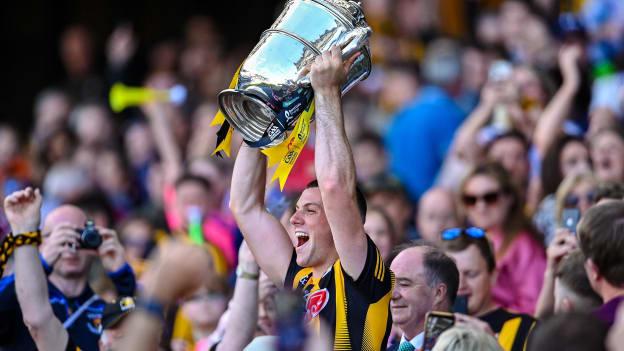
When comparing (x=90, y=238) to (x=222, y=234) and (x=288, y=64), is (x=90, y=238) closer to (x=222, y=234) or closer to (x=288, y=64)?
(x=288, y=64)

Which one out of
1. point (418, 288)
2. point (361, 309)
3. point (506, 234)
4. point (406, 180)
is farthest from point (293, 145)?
point (406, 180)

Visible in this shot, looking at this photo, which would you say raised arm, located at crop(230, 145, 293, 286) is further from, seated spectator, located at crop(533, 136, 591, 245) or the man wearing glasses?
seated spectator, located at crop(533, 136, 591, 245)

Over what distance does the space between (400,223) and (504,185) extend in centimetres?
110

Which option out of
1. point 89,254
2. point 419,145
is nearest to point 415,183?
point 419,145

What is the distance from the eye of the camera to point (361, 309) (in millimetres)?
4973

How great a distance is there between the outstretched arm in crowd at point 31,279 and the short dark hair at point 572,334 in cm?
288

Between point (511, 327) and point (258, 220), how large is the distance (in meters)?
1.39

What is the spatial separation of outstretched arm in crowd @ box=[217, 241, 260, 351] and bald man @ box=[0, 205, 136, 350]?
738mm

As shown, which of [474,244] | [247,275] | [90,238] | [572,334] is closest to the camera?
[572,334]

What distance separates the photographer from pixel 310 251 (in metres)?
5.31

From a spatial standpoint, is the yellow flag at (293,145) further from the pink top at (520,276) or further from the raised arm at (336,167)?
the pink top at (520,276)

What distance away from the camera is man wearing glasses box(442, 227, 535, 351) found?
6.13 m

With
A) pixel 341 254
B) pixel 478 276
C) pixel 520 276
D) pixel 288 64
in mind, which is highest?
pixel 288 64

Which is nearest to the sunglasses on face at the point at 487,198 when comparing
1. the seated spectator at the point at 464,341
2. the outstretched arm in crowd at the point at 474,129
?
the outstretched arm in crowd at the point at 474,129
